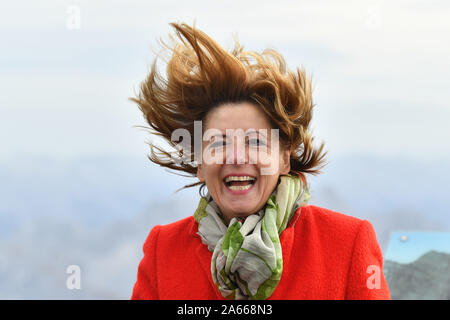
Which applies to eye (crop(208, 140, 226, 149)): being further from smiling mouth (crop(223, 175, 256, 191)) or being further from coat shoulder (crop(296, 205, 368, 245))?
coat shoulder (crop(296, 205, 368, 245))

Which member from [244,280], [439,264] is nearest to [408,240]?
[439,264]

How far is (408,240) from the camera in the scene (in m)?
5.00

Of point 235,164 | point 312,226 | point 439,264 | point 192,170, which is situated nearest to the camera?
point 235,164

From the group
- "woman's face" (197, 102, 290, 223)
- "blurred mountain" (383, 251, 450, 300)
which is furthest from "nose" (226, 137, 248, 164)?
"blurred mountain" (383, 251, 450, 300)

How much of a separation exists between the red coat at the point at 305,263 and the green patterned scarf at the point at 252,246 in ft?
0.32

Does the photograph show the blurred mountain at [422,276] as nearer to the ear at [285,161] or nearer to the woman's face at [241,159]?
the ear at [285,161]

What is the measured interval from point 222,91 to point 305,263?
0.88 metres

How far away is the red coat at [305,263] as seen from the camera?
259 cm

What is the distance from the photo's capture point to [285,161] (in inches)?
109

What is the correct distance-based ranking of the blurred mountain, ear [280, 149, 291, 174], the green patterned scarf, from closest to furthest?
the green patterned scarf
ear [280, 149, 291, 174]
the blurred mountain

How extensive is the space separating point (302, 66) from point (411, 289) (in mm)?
2962

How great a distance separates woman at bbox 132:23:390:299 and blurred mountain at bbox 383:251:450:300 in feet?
8.10

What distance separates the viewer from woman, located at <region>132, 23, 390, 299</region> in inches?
101

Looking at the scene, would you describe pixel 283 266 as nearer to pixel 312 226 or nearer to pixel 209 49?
pixel 312 226
